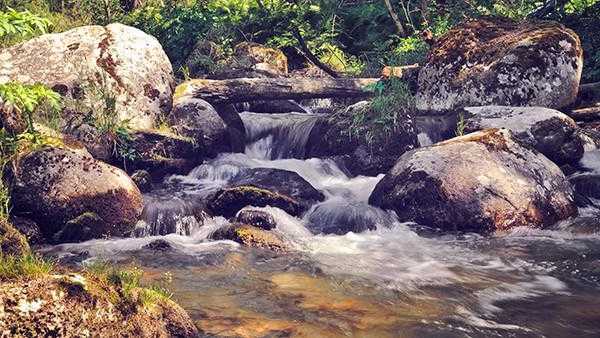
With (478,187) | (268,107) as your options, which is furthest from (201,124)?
(478,187)

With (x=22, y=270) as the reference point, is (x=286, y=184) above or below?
below

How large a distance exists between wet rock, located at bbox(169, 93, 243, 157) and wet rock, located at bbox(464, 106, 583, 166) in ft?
16.4

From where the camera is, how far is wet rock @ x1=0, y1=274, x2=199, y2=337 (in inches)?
118

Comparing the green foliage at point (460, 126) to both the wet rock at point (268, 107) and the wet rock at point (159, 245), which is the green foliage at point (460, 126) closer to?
the wet rock at point (268, 107)

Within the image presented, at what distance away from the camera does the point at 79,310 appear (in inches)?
125

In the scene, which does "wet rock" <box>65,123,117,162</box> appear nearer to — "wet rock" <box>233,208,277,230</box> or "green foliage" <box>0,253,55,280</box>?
"wet rock" <box>233,208,277,230</box>

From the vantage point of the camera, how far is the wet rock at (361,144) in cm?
1044

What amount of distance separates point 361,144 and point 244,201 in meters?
3.32

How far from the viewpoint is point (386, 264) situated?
6297 millimetres

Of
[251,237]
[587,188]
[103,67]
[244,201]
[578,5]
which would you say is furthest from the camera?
[578,5]

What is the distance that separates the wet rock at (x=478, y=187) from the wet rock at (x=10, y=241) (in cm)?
507

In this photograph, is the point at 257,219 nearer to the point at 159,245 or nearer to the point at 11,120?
the point at 159,245

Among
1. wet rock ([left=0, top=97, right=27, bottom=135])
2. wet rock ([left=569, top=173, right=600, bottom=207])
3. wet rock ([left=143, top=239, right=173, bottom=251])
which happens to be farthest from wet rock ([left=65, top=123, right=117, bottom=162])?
wet rock ([left=569, top=173, right=600, bottom=207])

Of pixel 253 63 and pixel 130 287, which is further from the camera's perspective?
pixel 253 63
